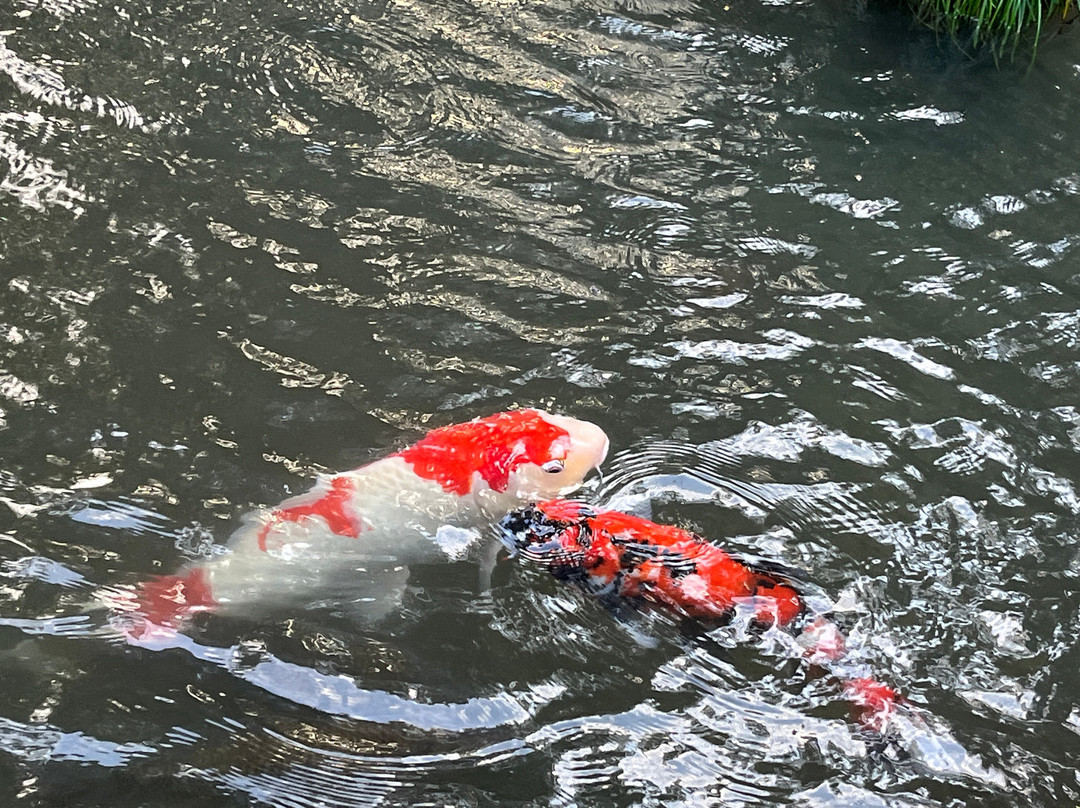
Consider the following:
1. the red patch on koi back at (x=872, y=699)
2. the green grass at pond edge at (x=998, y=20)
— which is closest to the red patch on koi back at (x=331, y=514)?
the red patch on koi back at (x=872, y=699)

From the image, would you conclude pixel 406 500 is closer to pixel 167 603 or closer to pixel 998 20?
pixel 167 603

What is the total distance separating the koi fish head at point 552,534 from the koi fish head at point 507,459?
93mm

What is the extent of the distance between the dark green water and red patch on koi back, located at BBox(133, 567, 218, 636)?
0.07 m

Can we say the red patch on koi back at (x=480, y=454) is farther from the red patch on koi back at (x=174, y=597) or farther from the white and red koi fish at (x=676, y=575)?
the red patch on koi back at (x=174, y=597)

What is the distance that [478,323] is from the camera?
4613mm

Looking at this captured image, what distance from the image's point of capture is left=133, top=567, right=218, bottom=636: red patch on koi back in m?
3.40

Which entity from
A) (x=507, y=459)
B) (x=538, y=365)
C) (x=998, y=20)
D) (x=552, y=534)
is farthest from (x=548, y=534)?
(x=998, y=20)

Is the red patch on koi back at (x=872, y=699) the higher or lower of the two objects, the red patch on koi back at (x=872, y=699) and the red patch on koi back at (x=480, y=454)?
the lower

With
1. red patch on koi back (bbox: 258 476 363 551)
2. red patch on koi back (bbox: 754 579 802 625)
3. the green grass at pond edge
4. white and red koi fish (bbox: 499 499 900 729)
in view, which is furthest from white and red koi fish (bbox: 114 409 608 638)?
the green grass at pond edge

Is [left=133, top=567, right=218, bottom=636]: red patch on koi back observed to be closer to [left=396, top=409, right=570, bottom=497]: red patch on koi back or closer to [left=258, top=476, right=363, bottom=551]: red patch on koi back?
[left=258, top=476, right=363, bottom=551]: red patch on koi back

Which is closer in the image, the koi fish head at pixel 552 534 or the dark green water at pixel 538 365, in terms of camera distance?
the dark green water at pixel 538 365

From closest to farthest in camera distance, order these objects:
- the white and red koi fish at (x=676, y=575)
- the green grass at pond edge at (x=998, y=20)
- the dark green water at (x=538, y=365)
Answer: the dark green water at (x=538, y=365)
the white and red koi fish at (x=676, y=575)
the green grass at pond edge at (x=998, y=20)

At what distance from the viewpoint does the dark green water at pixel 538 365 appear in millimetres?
3166

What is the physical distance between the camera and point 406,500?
12.6ft
